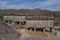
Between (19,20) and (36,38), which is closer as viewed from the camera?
(36,38)

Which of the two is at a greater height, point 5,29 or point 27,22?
point 5,29

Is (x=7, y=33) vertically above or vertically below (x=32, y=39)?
above

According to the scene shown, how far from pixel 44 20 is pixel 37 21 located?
1.38ft

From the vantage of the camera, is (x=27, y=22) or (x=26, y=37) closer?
(x=26, y=37)

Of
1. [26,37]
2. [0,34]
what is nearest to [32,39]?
[26,37]

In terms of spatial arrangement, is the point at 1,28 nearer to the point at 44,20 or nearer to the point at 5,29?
the point at 5,29

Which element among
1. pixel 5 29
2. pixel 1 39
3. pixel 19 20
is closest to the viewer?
pixel 1 39

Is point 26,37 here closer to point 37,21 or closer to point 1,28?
point 1,28

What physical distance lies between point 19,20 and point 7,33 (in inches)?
251

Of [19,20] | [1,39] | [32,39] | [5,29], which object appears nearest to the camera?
[1,39]

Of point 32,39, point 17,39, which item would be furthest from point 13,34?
point 32,39

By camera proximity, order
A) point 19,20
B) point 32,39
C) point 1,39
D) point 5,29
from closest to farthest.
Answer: point 1,39
point 5,29
point 32,39
point 19,20

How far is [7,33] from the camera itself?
5512 mm

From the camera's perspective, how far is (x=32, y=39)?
6.45 meters
